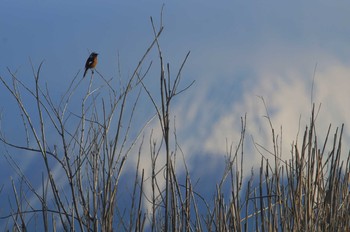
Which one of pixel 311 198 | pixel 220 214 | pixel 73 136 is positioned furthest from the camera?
pixel 73 136

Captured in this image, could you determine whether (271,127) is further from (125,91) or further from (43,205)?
(43,205)

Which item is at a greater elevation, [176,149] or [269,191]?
[176,149]

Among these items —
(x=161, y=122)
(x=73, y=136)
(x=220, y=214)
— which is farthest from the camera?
(x=73, y=136)

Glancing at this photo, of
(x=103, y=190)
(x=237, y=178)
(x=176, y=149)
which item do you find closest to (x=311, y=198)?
(x=237, y=178)

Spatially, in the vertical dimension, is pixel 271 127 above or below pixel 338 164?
above

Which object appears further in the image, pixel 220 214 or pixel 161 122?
pixel 220 214

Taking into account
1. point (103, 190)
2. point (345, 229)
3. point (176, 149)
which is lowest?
point (345, 229)

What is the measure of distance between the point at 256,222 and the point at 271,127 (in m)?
0.32

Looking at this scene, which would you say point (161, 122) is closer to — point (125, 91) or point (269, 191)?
point (125, 91)

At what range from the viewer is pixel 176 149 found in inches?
87.8

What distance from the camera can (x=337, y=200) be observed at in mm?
2014

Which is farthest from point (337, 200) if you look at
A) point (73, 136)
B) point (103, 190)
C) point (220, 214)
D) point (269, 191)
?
point (73, 136)

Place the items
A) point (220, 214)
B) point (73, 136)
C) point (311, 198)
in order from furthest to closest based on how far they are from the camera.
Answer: point (73, 136)
point (220, 214)
point (311, 198)

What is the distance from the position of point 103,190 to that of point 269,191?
1.81 ft
